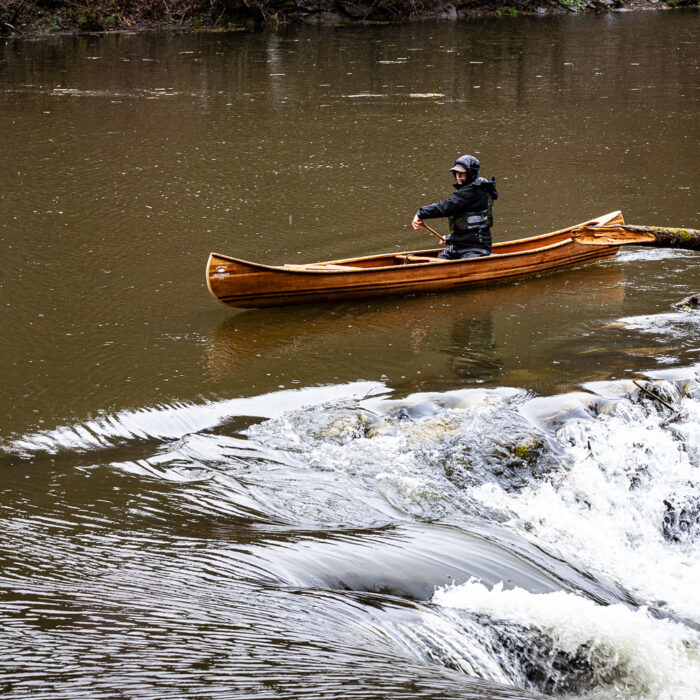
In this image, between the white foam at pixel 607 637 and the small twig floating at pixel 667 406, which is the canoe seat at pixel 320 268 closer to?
the small twig floating at pixel 667 406

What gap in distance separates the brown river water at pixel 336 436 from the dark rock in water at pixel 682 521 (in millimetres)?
16

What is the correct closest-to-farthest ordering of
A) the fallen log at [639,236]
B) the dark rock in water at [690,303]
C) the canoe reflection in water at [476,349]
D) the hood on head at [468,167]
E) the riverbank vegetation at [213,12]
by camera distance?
the canoe reflection in water at [476,349] → the dark rock in water at [690,303] → the hood on head at [468,167] → the fallen log at [639,236] → the riverbank vegetation at [213,12]

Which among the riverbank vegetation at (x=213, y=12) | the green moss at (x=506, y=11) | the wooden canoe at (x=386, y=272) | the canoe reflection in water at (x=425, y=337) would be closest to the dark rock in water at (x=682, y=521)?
the canoe reflection in water at (x=425, y=337)

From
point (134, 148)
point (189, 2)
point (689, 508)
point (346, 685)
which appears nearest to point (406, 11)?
point (189, 2)

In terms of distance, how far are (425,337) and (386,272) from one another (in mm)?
1003

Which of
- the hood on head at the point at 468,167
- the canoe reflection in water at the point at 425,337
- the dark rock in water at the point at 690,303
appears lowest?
the canoe reflection in water at the point at 425,337

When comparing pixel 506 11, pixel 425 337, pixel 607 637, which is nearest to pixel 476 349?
pixel 425 337

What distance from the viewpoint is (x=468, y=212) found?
368 inches

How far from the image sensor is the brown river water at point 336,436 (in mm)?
3777

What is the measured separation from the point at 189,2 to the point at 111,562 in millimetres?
30712

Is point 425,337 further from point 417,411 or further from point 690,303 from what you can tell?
point 690,303

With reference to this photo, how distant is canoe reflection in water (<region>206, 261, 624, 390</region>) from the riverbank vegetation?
981 inches

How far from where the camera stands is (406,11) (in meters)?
33.6

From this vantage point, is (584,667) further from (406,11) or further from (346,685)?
(406,11)
